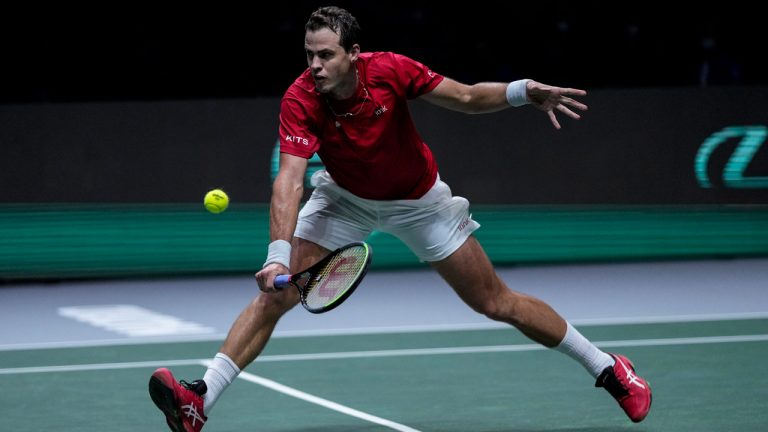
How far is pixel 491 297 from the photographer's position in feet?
17.0

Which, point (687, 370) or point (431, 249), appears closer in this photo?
point (431, 249)

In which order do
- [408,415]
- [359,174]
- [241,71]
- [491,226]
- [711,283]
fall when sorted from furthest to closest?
[241,71] < [491,226] < [711,283] < [408,415] < [359,174]

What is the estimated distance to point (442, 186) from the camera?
5.33 meters

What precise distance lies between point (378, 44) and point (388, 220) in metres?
7.92

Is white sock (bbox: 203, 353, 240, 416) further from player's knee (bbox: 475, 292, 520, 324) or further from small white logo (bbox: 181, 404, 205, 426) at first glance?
player's knee (bbox: 475, 292, 520, 324)

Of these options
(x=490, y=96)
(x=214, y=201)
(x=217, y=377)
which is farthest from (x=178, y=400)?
(x=214, y=201)

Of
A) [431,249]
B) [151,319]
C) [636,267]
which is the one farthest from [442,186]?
[636,267]

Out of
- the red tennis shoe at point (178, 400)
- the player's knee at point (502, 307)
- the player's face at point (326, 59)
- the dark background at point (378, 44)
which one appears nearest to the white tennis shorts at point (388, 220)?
the player's knee at point (502, 307)

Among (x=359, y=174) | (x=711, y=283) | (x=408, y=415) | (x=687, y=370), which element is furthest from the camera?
(x=711, y=283)

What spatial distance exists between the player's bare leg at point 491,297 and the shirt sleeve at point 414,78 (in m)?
0.63

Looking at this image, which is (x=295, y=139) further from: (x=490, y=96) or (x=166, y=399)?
(x=166, y=399)

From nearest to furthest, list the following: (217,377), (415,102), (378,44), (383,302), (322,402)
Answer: (217,377) < (322,402) < (383,302) < (415,102) < (378,44)

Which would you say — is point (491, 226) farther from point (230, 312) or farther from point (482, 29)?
point (482, 29)

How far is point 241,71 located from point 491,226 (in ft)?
12.5
